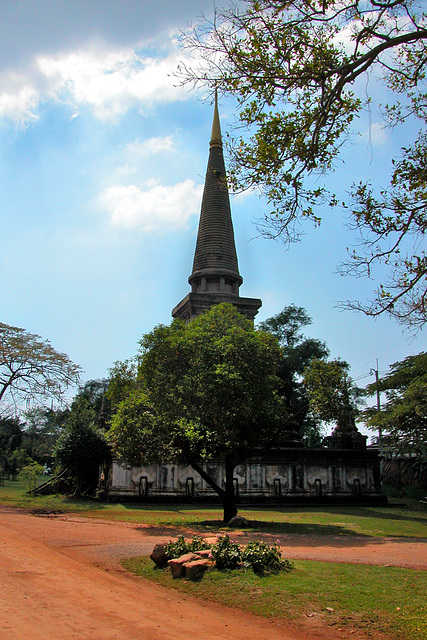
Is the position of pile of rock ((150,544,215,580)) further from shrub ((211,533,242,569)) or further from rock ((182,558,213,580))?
shrub ((211,533,242,569))

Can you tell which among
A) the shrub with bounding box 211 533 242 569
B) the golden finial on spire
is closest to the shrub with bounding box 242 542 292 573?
the shrub with bounding box 211 533 242 569

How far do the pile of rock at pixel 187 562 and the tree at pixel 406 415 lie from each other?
18.0 metres

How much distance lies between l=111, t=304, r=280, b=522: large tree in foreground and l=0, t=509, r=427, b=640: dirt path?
4.09 m

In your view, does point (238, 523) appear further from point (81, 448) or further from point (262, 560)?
point (81, 448)

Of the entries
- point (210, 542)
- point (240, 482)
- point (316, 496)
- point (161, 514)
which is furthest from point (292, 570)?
point (316, 496)

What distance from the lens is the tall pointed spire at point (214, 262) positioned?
37938 millimetres

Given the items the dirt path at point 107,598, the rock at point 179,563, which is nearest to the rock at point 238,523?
the dirt path at point 107,598

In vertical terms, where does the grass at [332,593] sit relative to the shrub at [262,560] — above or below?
below

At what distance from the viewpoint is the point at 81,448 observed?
26.0 metres

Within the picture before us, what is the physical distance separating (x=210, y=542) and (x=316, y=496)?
17.6 metres

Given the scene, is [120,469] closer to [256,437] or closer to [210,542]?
[256,437]

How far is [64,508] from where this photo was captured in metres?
21.2

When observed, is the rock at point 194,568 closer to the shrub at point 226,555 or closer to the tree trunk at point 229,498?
the shrub at point 226,555

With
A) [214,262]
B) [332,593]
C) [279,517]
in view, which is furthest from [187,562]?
[214,262]
